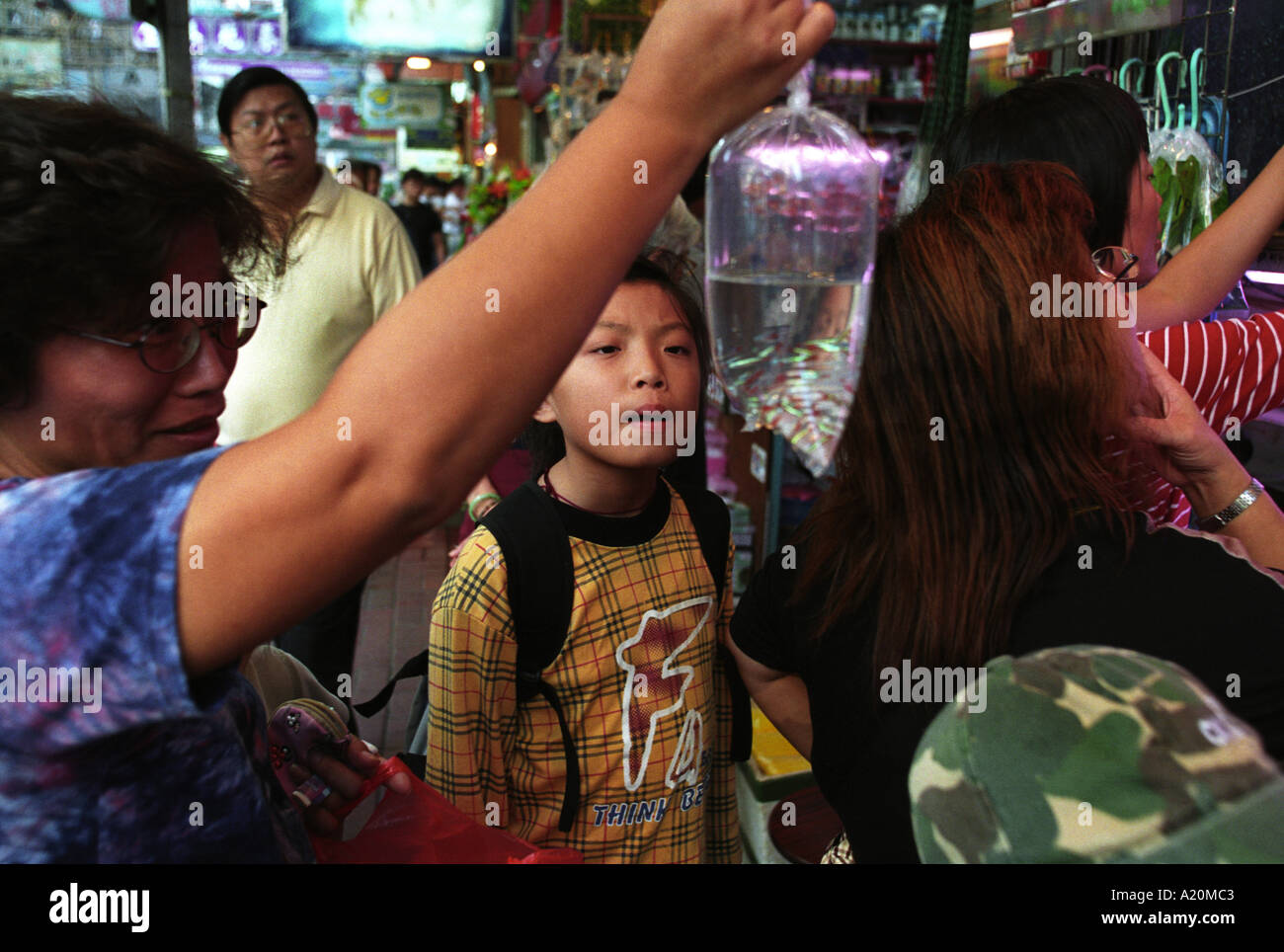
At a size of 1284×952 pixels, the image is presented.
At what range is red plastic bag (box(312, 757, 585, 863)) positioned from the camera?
A: 1145mm

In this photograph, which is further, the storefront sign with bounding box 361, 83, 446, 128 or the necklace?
the storefront sign with bounding box 361, 83, 446, 128

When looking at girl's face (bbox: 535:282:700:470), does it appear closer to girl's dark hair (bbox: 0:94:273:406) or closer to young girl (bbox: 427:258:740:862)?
young girl (bbox: 427:258:740:862)

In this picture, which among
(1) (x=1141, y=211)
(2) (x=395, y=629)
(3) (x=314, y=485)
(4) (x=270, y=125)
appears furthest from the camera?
(2) (x=395, y=629)

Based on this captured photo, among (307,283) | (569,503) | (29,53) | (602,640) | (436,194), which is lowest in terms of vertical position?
(602,640)

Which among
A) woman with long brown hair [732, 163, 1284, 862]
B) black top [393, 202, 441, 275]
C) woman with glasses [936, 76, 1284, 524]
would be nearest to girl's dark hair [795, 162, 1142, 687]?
woman with long brown hair [732, 163, 1284, 862]

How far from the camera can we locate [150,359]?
0.87 meters

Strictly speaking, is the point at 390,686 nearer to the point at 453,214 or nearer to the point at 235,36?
the point at 453,214

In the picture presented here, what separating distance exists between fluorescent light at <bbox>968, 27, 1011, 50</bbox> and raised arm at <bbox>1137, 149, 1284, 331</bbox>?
6.66ft

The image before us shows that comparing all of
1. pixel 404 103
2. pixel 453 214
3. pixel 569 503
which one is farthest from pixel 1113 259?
pixel 404 103

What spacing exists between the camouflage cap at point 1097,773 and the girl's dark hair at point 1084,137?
1241 mm

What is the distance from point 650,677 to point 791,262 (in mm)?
903

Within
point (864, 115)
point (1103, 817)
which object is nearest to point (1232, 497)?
point (1103, 817)

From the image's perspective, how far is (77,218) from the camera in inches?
31.7
